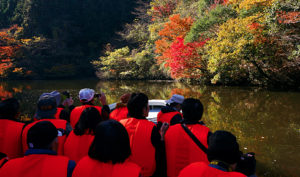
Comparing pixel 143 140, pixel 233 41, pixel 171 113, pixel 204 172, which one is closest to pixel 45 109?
pixel 143 140

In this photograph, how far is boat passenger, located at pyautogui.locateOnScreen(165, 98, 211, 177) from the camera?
1.78 metres

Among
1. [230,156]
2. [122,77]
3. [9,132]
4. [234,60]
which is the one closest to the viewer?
[230,156]

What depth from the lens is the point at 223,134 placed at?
4.15 ft

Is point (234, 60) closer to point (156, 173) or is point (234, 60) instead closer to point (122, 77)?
point (156, 173)

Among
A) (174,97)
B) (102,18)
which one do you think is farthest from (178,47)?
(102,18)

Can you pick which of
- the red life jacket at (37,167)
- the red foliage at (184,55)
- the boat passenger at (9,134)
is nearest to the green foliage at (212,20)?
the red foliage at (184,55)

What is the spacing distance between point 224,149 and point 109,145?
682mm

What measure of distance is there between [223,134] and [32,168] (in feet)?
3.83

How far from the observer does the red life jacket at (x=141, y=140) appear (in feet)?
6.35

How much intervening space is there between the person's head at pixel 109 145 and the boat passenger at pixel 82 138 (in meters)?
0.62

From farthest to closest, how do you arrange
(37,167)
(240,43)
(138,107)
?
(240,43) → (138,107) → (37,167)

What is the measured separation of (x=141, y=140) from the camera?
195 centimetres

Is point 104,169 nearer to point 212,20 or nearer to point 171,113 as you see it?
point 171,113

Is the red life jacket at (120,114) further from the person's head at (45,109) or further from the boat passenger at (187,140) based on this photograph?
the boat passenger at (187,140)
